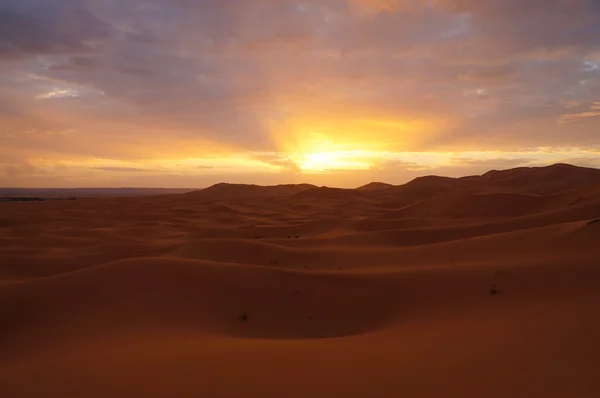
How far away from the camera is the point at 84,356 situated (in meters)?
5.09

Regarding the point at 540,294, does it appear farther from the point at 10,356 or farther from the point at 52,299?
the point at 52,299

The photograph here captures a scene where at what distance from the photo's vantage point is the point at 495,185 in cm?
4338

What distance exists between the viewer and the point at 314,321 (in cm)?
738

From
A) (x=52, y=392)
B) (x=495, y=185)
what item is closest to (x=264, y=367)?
(x=52, y=392)

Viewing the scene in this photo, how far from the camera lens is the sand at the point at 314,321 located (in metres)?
3.97

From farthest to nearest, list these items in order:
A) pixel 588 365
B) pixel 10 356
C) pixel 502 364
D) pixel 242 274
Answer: pixel 242 274 → pixel 10 356 → pixel 502 364 → pixel 588 365

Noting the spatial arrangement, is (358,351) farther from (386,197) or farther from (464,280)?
(386,197)

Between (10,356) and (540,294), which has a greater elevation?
(540,294)

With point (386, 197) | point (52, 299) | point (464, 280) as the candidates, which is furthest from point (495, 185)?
point (52, 299)

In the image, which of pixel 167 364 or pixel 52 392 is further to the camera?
pixel 167 364

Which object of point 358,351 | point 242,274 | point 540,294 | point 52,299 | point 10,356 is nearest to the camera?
point 358,351

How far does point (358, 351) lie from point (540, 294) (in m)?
3.51

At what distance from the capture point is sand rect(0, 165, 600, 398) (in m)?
3.97

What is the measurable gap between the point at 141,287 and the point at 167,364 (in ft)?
13.7
